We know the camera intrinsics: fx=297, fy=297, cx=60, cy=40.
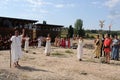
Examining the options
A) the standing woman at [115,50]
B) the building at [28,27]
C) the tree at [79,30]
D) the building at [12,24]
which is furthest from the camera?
the tree at [79,30]

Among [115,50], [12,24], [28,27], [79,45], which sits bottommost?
[115,50]

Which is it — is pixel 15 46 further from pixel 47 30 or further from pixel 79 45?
pixel 47 30

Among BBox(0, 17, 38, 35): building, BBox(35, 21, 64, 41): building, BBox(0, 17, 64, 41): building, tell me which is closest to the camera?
BBox(0, 17, 38, 35): building

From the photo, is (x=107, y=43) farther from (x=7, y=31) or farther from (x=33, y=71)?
(x=7, y=31)

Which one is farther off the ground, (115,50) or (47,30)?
(47,30)

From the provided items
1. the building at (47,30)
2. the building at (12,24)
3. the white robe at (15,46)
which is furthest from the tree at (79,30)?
the white robe at (15,46)

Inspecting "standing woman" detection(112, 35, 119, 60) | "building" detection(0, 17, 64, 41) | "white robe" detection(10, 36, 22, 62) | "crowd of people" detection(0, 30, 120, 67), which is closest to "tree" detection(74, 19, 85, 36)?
"building" detection(0, 17, 64, 41)

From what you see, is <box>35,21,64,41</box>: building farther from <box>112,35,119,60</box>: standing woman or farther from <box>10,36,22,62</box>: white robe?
<box>10,36,22,62</box>: white robe

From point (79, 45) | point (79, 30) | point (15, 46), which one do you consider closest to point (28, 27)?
point (79, 45)

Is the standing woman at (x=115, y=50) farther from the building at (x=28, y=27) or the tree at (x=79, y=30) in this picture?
the tree at (x=79, y=30)

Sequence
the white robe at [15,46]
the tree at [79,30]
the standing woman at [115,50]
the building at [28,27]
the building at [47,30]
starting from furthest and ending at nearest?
the tree at [79,30], the building at [47,30], the building at [28,27], the standing woman at [115,50], the white robe at [15,46]

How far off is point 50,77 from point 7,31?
22.6 m

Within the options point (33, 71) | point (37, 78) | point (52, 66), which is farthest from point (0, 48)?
point (37, 78)

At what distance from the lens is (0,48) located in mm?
26766
